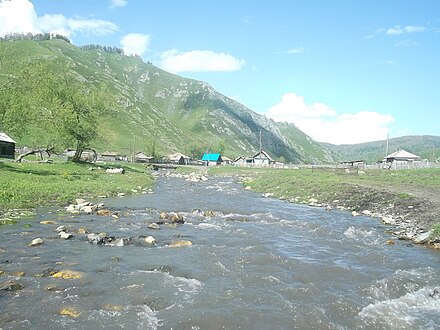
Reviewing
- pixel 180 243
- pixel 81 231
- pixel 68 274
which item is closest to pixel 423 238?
pixel 180 243

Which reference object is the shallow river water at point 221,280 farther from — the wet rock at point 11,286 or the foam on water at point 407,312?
the wet rock at point 11,286

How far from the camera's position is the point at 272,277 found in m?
13.7

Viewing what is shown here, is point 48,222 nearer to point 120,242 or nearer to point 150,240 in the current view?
point 120,242

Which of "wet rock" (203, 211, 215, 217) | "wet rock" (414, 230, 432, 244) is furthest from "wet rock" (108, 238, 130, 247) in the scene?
"wet rock" (414, 230, 432, 244)

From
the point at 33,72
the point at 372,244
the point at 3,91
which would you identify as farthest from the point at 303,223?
the point at 33,72

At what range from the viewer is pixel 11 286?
11242 millimetres

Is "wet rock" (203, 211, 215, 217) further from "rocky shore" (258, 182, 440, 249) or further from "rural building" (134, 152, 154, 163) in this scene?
"rural building" (134, 152, 154, 163)

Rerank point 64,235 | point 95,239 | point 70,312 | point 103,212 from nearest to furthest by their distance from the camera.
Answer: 1. point 70,312
2. point 95,239
3. point 64,235
4. point 103,212

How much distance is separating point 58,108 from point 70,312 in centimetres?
5900

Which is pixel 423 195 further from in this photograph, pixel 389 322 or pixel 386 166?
pixel 386 166

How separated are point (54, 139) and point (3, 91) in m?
17.2

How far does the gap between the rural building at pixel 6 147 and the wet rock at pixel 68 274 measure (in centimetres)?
7555

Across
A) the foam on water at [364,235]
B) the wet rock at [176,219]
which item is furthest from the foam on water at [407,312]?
the wet rock at [176,219]

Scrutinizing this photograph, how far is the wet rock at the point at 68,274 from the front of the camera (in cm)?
1257
